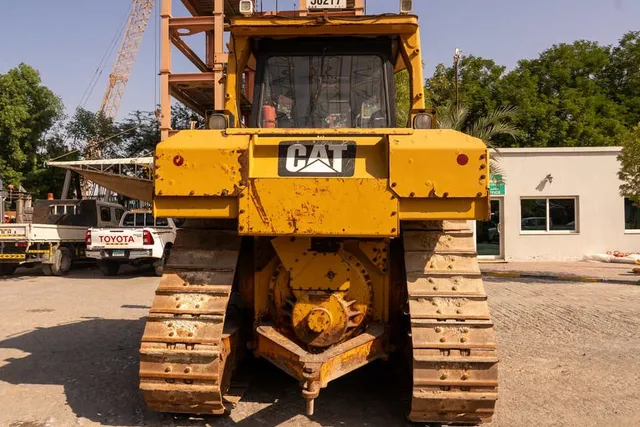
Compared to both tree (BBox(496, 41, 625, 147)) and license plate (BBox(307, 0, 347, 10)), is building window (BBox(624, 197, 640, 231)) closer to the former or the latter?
tree (BBox(496, 41, 625, 147))

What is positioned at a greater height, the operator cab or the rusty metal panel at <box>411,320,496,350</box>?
the operator cab

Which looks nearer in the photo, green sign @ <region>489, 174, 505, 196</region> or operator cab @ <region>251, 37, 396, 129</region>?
operator cab @ <region>251, 37, 396, 129</region>

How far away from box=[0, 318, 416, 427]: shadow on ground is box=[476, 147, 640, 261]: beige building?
14259 mm

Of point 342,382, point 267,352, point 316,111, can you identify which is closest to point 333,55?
point 316,111

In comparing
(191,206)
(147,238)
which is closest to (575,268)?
(147,238)

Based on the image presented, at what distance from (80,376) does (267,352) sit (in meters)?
2.34

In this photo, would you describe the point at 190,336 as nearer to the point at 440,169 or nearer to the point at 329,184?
the point at 329,184

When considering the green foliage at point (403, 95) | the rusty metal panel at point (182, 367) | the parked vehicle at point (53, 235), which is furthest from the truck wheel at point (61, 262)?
the rusty metal panel at point (182, 367)

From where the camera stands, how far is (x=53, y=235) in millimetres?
16016

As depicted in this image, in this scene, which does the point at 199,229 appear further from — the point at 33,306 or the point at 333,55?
the point at 33,306

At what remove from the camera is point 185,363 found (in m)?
3.66

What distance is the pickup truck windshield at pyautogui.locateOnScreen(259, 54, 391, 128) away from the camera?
15.3 ft

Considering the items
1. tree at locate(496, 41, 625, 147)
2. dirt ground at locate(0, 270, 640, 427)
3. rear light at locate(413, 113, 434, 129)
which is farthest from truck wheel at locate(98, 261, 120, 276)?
tree at locate(496, 41, 625, 147)

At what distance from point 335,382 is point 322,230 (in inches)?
86.7
